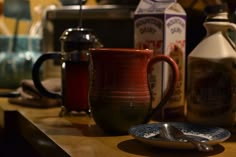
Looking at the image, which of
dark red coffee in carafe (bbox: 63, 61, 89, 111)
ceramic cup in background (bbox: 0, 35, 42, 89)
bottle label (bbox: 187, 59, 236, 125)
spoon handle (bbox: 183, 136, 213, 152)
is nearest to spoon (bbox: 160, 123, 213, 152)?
spoon handle (bbox: 183, 136, 213, 152)

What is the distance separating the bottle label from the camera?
29.9 inches

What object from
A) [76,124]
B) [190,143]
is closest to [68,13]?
[76,124]

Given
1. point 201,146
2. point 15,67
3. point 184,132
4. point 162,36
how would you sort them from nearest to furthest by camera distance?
point 201,146, point 184,132, point 162,36, point 15,67

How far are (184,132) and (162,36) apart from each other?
21 centimetres

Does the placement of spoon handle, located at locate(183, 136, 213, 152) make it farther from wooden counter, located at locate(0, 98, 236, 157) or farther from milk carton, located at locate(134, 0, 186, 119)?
milk carton, located at locate(134, 0, 186, 119)

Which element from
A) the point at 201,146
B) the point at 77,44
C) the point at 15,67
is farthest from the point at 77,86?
the point at 15,67

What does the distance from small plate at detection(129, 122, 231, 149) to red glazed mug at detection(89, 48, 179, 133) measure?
0.03m

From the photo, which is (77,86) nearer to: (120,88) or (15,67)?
(120,88)

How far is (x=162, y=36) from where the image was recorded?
82 cm

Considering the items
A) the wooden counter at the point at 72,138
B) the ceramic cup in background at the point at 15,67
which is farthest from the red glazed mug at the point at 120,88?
the ceramic cup in background at the point at 15,67

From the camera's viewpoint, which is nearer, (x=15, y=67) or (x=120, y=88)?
(x=120, y=88)

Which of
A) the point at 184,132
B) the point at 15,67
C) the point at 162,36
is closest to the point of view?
the point at 184,132

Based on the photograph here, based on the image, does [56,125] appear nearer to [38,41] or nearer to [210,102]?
[210,102]

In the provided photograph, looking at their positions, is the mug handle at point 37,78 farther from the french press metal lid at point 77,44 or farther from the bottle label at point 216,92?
the bottle label at point 216,92
